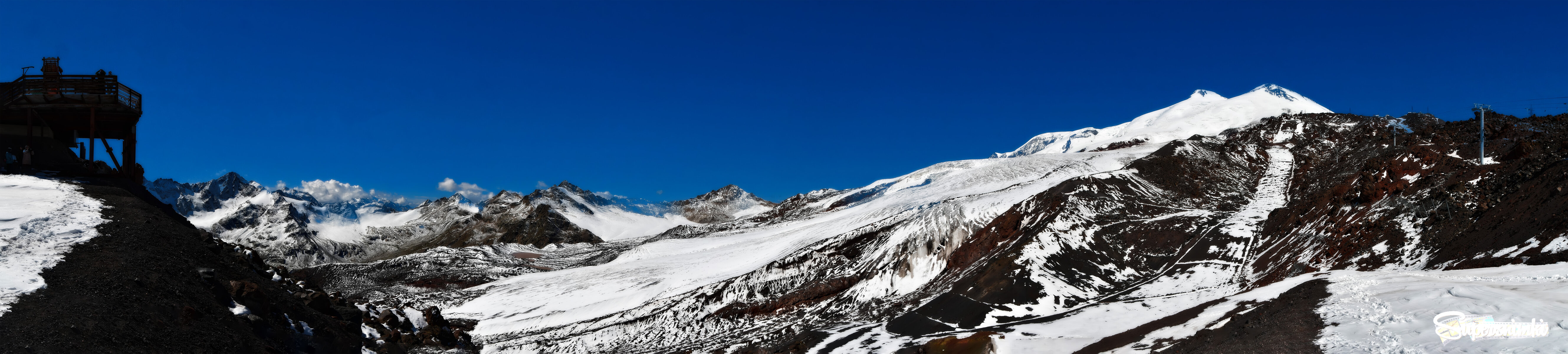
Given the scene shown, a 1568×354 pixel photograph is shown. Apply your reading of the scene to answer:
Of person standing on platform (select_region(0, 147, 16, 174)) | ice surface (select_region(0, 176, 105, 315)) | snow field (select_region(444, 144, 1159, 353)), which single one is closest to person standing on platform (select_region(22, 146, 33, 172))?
person standing on platform (select_region(0, 147, 16, 174))

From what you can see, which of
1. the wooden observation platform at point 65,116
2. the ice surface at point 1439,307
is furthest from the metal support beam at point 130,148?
the ice surface at point 1439,307

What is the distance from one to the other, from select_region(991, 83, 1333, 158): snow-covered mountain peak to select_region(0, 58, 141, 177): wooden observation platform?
11019 cm

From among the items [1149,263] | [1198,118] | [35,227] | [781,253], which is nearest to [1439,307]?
[1149,263]

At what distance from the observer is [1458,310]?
18969 millimetres

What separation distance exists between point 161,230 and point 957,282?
112 ft

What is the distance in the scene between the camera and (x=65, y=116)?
2948cm

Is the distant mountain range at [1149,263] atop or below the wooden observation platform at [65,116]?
below

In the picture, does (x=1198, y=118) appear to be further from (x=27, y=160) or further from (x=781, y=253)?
(x=27, y=160)

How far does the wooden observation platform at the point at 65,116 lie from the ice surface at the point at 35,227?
275 cm

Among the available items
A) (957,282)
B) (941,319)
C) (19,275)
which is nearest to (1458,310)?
(941,319)

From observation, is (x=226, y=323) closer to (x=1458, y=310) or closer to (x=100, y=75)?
(x=100, y=75)

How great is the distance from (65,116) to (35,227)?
394 inches

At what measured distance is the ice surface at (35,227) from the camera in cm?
1902

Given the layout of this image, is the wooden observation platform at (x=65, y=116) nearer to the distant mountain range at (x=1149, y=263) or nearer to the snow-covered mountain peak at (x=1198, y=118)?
the distant mountain range at (x=1149, y=263)
